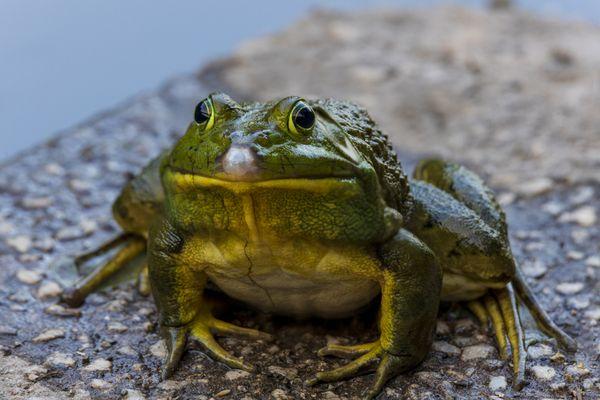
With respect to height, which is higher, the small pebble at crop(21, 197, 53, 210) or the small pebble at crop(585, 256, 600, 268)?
the small pebble at crop(21, 197, 53, 210)

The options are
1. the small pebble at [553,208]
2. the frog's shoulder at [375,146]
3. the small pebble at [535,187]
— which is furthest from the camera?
the small pebble at [535,187]

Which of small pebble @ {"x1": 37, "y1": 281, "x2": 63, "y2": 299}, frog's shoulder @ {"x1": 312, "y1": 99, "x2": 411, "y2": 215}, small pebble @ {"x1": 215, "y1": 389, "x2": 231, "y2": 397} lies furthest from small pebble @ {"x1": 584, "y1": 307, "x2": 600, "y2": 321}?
small pebble @ {"x1": 37, "y1": 281, "x2": 63, "y2": 299}

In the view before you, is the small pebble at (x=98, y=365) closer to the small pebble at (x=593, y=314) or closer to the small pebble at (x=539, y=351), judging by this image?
the small pebble at (x=539, y=351)

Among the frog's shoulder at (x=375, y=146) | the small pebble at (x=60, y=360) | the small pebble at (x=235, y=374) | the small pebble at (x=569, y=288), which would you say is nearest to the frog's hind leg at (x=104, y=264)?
the small pebble at (x=60, y=360)

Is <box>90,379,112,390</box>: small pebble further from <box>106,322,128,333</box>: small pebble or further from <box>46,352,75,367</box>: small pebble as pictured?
<box>106,322,128,333</box>: small pebble

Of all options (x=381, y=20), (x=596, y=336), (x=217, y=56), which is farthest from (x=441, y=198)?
(x=381, y=20)

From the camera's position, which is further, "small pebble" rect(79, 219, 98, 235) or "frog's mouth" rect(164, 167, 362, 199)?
"small pebble" rect(79, 219, 98, 235)

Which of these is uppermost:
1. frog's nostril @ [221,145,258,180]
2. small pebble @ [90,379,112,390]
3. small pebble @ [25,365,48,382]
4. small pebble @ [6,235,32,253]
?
frog's nostril @ [221,145,258,180]
